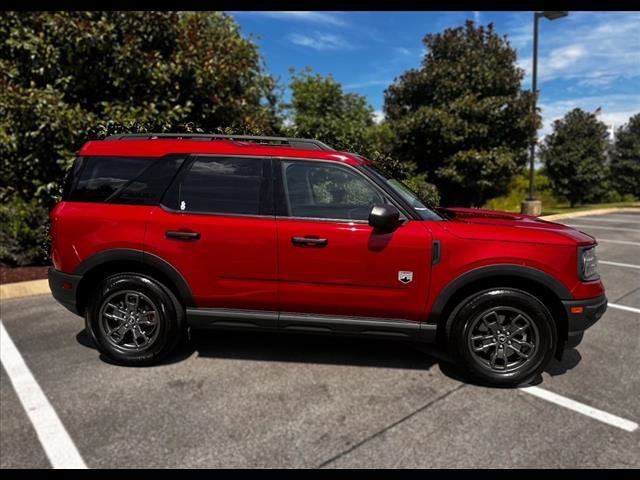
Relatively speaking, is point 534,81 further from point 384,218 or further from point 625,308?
point 384,218

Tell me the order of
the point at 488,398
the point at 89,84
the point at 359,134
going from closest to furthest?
the point at 488,398 < the point at 89,84 < the point at 359,134

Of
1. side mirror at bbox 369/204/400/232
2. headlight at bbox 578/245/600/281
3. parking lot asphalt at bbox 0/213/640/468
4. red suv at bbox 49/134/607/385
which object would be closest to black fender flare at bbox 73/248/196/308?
red suv at bbox 49/134/607/385

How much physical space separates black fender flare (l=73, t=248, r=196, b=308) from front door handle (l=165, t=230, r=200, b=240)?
220mm

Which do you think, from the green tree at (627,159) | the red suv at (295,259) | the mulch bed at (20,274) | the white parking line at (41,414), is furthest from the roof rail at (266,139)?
the green tree at (627,159)

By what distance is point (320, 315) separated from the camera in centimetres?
343

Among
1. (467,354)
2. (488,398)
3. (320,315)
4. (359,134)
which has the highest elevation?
(359,134)

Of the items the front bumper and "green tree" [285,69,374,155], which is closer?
the front bumper

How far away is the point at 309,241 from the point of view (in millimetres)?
3305

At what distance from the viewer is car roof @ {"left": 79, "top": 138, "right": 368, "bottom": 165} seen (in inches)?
138

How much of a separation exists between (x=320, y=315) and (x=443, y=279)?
1003 mm

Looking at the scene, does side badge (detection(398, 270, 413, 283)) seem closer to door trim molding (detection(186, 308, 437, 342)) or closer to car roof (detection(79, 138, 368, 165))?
door trim molding (detection(186, 308, 437, 342))

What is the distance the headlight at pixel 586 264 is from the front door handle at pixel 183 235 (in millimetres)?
2966
